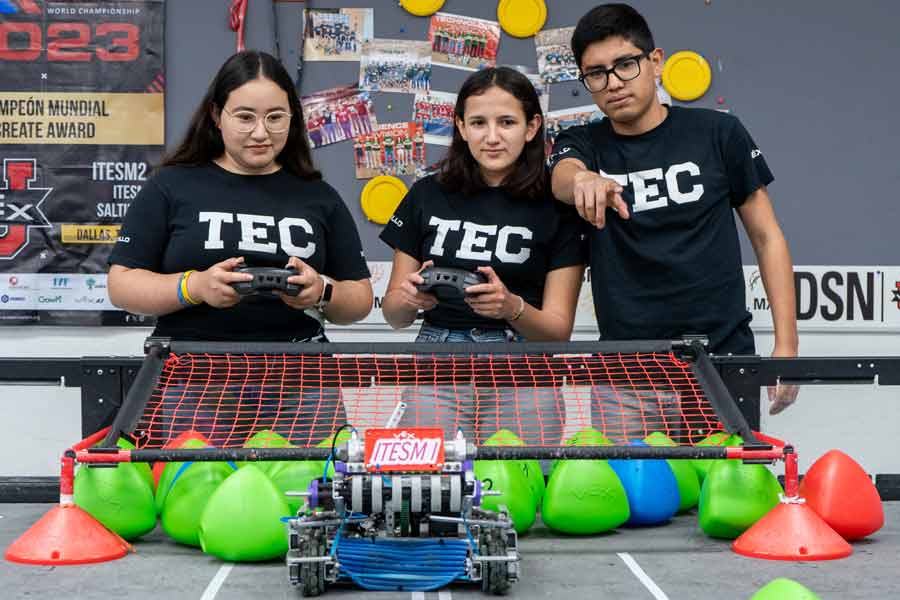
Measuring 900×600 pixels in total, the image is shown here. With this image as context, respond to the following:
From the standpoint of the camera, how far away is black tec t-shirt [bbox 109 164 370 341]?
1.77 m

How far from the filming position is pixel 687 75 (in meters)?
3.01

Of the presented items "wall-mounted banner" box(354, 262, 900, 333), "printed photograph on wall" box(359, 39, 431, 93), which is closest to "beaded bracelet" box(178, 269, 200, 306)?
"wall-mounted banner" box(354, 262, 900, 333)

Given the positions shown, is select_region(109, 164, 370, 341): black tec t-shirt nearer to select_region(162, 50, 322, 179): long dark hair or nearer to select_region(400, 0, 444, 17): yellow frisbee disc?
select_region(162, 50, 322, 179): long dark hair

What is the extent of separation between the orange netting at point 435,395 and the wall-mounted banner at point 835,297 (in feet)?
4.14

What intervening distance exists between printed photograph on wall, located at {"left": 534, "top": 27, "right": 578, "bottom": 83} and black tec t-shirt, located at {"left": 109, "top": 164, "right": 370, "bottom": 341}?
136 centimetres

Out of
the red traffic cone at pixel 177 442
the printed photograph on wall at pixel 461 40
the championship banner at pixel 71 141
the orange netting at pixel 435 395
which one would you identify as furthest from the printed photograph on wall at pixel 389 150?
the red traffic cone at pixel 177 442

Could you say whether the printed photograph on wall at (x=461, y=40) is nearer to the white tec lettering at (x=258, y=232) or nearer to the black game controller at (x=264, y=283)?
the white tec lettering at (x=258, y=232)

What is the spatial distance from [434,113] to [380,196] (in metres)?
0.28

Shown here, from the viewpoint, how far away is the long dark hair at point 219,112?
5.92ft

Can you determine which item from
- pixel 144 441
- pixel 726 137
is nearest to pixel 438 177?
pixel 726 137

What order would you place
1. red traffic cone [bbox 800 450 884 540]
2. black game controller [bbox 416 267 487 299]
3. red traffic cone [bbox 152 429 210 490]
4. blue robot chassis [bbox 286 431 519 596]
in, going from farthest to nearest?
black game controller [bbox 416 267 487 299], red traffic cone [bbox 152 429 210 490], red traffic cone [bbox 800 450 884 540], blue robot chassis [bbox 286 431 519 596]

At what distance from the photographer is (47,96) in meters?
2.99

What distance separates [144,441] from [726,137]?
113 centimetres

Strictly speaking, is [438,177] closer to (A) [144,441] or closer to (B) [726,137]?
(B) [726,137]
